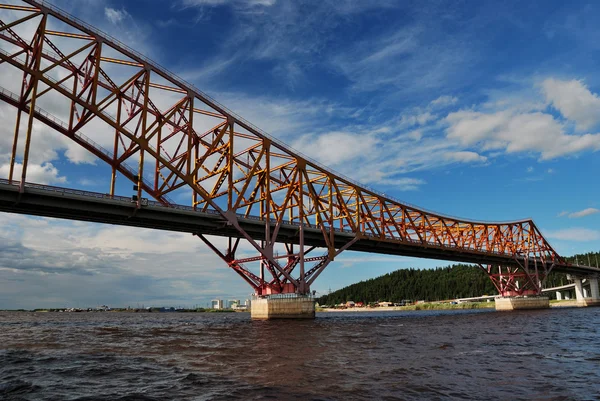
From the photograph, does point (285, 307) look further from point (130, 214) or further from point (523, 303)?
point (523, 303)

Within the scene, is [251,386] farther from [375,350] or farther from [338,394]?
[375,350]

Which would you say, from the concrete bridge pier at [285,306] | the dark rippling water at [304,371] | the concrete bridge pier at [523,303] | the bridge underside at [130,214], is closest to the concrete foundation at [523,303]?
the concrete bridge pier at [523,303]

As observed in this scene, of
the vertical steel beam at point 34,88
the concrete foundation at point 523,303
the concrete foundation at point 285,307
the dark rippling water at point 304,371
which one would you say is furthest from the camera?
the concrete foundation at point 523,303

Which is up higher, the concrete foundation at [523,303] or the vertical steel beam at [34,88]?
the vertical steel beam at [34,88]

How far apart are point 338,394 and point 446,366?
24.9ft

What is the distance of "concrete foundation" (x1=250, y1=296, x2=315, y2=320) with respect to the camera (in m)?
61.3

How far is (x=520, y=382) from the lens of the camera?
51.6 ft

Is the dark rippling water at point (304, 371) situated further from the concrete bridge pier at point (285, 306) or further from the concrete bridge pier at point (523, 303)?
the concrete bridge pier at point (523, 303)

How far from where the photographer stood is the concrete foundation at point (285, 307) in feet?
201

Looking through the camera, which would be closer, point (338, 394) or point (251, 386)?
point (338, 394)

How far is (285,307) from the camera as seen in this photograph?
61.3 meters

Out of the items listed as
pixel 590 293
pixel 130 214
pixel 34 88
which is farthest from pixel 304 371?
pixel 590 293

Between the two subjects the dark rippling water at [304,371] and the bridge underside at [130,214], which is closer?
the dark rippling water at [304,371]

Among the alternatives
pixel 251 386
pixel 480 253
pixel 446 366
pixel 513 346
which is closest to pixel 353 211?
pixel 480 253
